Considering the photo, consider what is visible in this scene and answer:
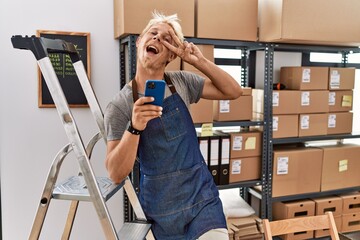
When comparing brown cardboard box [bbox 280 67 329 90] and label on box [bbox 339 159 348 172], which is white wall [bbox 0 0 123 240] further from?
label on box [bbox 339 159 348 172]

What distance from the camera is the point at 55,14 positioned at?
2.09 meters

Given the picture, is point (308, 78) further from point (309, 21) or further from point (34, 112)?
→ point (34, 112)

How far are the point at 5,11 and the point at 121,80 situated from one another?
2.75 ft

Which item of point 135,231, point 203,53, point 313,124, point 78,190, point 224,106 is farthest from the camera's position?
point 313,124

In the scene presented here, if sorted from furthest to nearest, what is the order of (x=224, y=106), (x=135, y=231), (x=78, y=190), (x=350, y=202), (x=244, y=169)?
(x=350, y=202) < (x=244, y=169) < (x=224, y=106) < (x=135, y=231) < (x=78, y=190)

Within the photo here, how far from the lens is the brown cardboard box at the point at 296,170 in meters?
2.36

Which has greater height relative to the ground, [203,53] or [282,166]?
[203,53]

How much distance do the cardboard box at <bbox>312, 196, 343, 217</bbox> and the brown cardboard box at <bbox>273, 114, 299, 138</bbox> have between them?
57 centimetres

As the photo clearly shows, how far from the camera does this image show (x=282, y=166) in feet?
7.76

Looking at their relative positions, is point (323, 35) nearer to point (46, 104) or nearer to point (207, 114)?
point (207, 114)

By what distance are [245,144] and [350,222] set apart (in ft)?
3.80

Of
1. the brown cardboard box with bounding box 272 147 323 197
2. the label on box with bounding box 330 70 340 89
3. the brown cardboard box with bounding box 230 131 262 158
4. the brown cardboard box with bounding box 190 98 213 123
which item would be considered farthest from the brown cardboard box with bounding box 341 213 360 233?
the brown cardboard box with bounding box 190 98 213 123

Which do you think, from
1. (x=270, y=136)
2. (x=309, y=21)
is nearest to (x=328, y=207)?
(x=270, y=136)

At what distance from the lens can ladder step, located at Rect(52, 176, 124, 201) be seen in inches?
45.3
